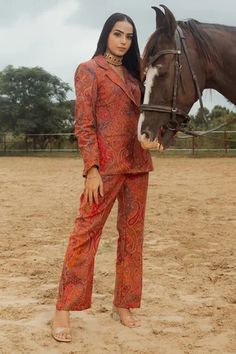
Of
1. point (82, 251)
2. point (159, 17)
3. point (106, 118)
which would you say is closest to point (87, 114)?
point (106, 118)

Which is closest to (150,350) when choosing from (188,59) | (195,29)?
(188,59)

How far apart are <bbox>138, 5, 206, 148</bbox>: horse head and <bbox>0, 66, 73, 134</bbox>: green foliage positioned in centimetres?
2632

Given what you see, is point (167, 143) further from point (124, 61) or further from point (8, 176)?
point (8, 176)

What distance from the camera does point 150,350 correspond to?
Answer: 291 centimetres

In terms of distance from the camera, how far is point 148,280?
4.27 meters

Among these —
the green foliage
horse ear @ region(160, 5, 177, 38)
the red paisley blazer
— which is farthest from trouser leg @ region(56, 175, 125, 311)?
the green foliage

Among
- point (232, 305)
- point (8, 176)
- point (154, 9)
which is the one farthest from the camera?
point (8, 176)

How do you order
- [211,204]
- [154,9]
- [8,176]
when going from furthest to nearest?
[8,176]
[211,204]
[154,9]

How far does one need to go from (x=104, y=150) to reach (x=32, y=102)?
Answer: 2784 centimetres

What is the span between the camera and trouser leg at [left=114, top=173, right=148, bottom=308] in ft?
10.5

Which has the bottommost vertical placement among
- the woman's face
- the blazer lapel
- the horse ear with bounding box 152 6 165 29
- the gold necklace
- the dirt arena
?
the dirt arena

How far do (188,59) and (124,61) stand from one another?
42 centimetres

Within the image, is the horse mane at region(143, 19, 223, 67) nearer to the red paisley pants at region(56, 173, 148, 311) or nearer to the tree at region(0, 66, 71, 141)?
the red paisley pants at region(56, 173, 148, 311)

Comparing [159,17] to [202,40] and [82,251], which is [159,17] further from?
[82,251]
